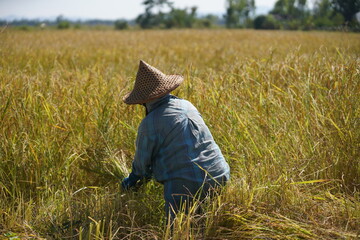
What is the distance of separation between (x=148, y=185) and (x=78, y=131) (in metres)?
0.82

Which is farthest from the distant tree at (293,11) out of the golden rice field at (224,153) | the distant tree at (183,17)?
the distant tree at (183,17)

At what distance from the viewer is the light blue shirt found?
77.0 inches

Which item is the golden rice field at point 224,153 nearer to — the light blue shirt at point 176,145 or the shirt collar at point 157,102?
the light blue shirt at point 176,145

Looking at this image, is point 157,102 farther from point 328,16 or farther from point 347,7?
point 328,16

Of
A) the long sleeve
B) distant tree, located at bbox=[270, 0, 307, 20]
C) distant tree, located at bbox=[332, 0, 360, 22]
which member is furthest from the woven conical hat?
distant tree, located at bbox=[270, 0, 307, 20]

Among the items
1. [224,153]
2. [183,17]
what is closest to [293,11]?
[183,17]

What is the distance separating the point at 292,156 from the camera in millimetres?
2605

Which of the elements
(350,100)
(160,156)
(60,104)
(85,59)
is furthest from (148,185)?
(85,59)

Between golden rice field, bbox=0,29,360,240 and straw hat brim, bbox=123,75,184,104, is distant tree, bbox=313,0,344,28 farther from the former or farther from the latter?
straw hat brim, bbox=123,75,184,104

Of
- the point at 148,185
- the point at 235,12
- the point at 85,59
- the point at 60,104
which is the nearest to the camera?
the point at 148,185

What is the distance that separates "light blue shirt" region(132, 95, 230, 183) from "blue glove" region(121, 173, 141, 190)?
15cm

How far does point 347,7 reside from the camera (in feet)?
17.8

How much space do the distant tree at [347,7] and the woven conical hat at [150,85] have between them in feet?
13.8

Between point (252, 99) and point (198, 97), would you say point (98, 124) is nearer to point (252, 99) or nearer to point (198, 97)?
point (198, 97)
